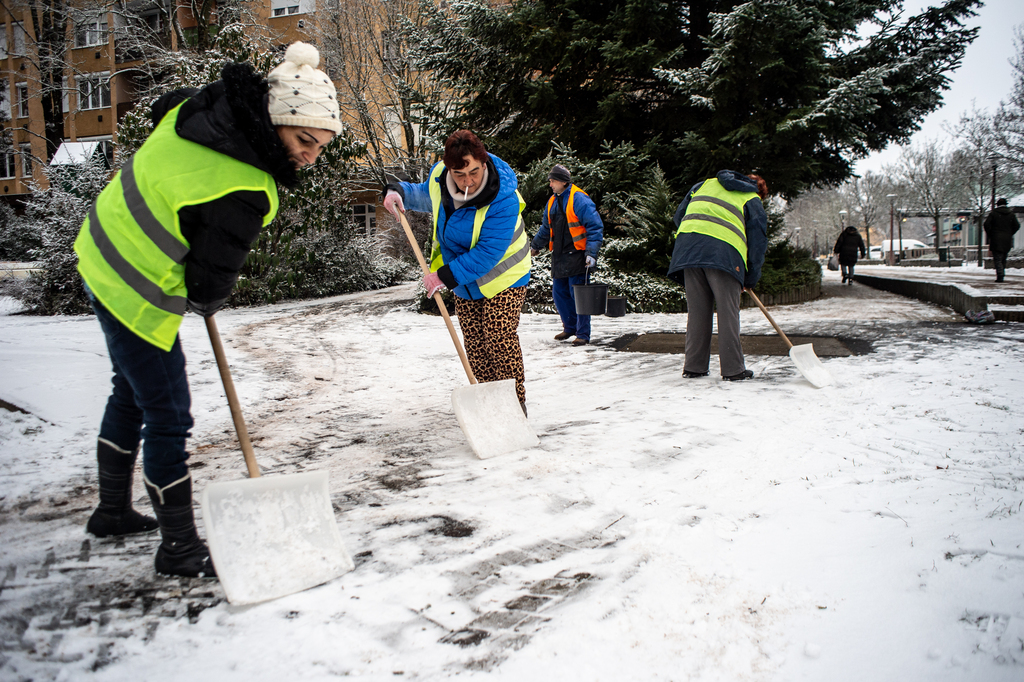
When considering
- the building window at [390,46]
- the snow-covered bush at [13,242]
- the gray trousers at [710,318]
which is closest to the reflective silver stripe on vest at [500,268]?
the gray trousers at [710,318]

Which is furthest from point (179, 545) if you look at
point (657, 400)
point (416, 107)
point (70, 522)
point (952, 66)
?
point (952, 66)

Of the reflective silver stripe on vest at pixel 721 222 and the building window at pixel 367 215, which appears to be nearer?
the reflective silver stripe on vest at pixel 721 222

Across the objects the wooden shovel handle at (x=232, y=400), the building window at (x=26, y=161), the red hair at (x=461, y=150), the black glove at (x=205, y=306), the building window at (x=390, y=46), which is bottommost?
the wooden shovel handle at (x=232, y=400)

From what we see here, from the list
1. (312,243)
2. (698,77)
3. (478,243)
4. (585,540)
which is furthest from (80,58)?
(585,540)

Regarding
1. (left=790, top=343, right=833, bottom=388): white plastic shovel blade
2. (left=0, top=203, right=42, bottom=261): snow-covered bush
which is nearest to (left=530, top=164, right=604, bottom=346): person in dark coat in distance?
(left=790, top=343, right=833, bottom=388): white plastic shovel blade

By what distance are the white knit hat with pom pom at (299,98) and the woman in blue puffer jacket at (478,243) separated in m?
1.30

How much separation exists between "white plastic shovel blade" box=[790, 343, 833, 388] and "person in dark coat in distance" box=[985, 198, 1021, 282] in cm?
1040

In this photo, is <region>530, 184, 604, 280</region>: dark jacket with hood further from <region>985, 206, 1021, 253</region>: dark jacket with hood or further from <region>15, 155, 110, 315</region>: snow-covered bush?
<region>985, 206, 1021, 253</region>: dark jacket with hood

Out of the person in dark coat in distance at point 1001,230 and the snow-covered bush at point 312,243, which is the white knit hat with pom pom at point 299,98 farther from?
the person in dark coat in distance at point 1001,230

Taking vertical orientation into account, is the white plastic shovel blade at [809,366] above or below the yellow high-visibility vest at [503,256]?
below

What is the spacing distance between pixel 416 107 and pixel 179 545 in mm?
11254

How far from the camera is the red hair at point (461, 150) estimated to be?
3342 mm

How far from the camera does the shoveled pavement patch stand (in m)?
6.29


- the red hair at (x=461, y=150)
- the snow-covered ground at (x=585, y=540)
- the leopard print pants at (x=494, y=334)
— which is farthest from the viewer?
the leopard print pants at (x=494, y=334)
